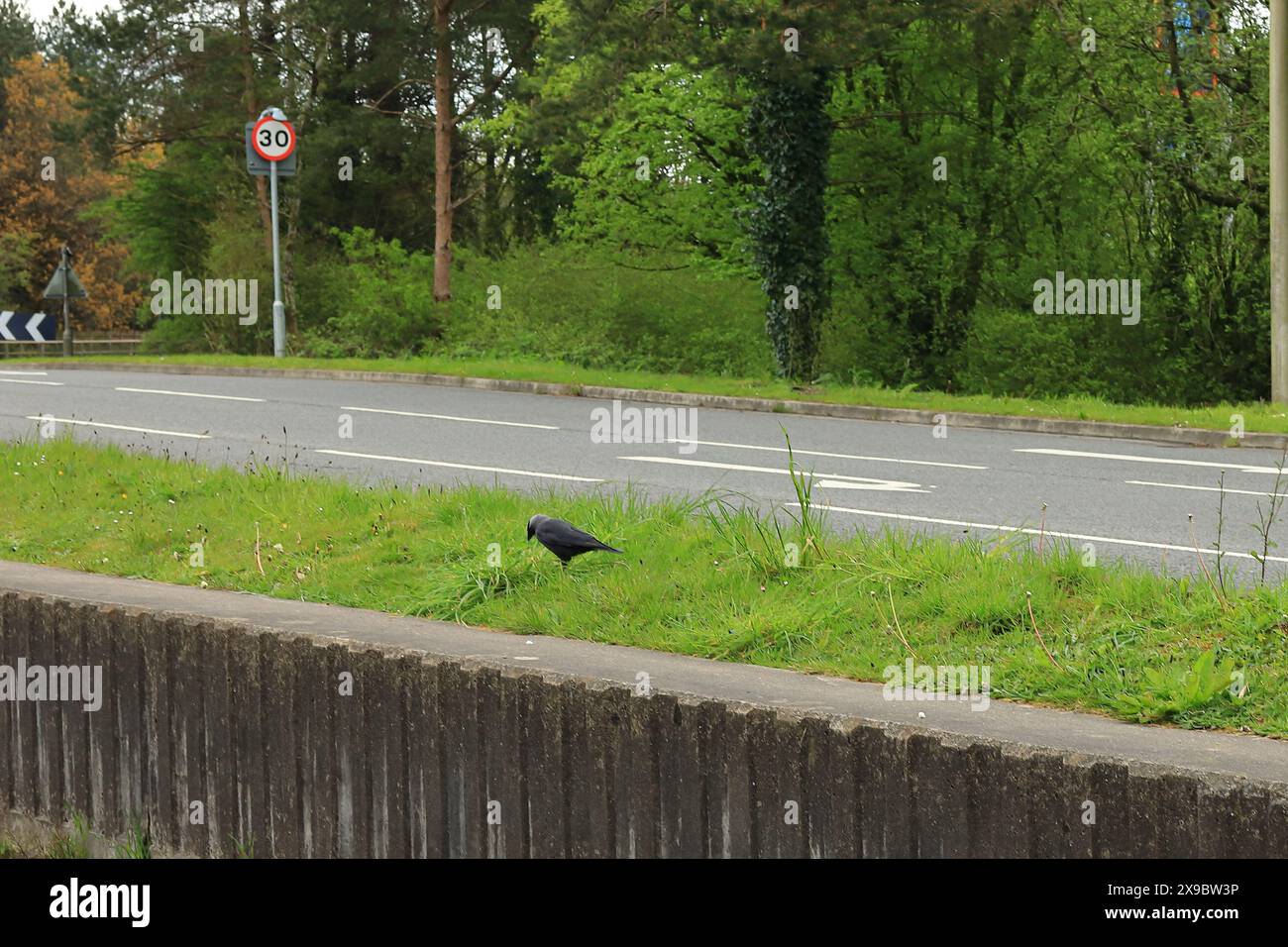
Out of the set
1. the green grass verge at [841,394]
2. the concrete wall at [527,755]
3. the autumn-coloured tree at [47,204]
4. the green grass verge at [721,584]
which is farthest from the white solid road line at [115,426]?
the autumn-coloured tree at [47,204]

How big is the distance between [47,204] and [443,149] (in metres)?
36.1

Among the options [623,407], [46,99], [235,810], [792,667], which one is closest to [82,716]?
[235,810]

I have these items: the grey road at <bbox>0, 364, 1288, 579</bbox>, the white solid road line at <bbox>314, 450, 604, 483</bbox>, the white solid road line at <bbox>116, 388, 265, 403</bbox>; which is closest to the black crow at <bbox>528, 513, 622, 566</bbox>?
the grey road at <bbox>0, 364, 1288, 579</bbox>

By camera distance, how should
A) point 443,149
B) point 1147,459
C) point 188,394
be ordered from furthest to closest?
point 443,149, point 188,394, point 1147,459

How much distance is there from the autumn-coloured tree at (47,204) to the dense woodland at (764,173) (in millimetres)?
22014

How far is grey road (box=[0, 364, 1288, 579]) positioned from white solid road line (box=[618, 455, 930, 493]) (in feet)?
0.10

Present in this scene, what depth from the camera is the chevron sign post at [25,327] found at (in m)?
25.2

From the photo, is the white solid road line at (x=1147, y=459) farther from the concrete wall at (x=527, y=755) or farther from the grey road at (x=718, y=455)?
the concrete wall at (x=527, y=755)

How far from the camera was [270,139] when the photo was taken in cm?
3288

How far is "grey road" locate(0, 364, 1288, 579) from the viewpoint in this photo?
1107cm

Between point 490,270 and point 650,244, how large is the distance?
586 cm

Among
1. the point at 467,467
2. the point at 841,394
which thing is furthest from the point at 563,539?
the point at 841,394

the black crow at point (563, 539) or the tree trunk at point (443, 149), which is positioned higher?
the tree trunk at point (443, 149)

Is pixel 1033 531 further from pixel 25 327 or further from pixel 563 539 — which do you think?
pixel 25 327
